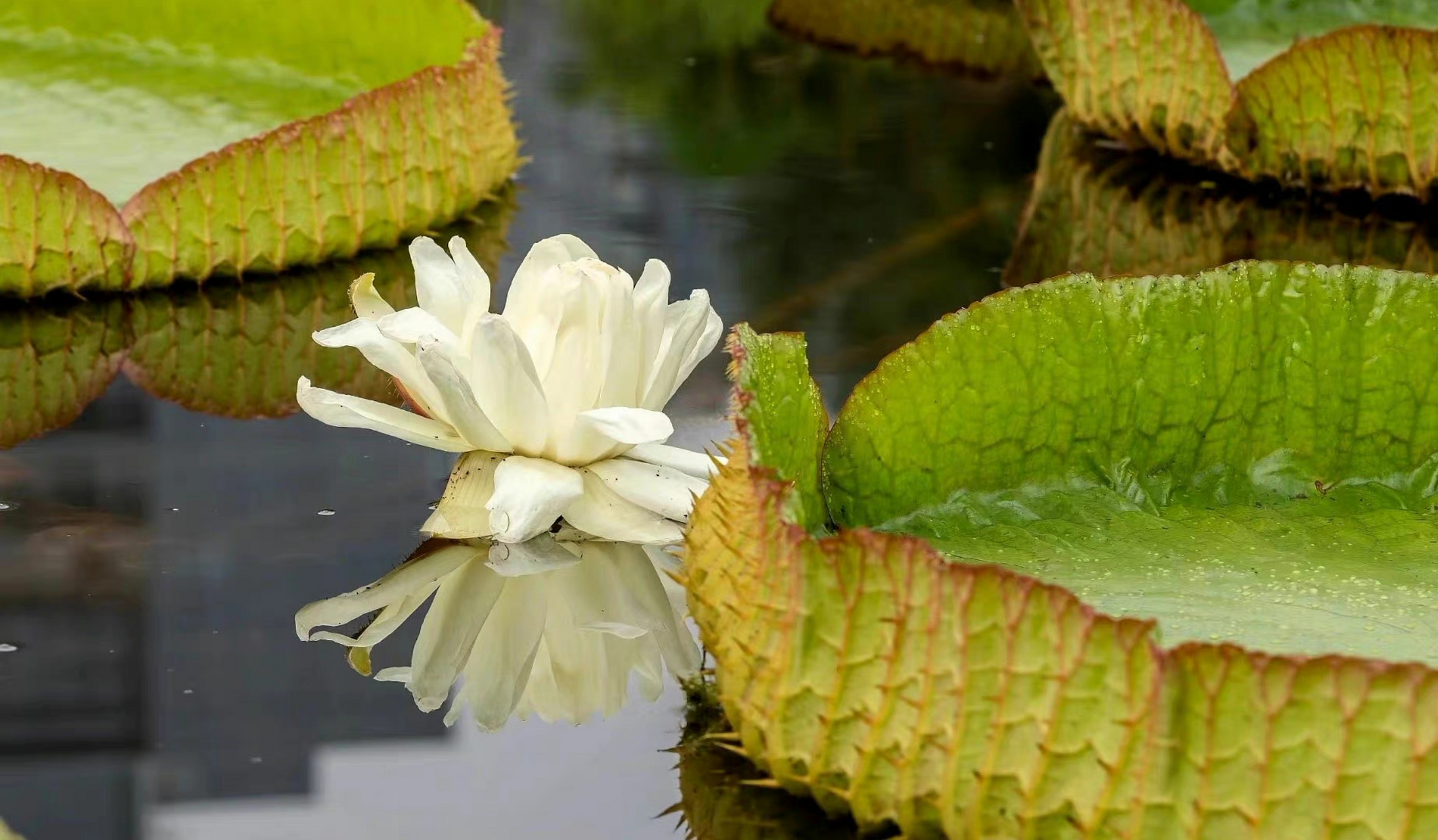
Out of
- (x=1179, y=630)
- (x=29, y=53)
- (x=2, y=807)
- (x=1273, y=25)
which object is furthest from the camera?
(x=1273, y=25)

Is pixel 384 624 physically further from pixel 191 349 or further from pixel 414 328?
pixel 191 349

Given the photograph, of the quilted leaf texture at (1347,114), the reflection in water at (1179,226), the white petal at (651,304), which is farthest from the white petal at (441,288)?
the quilted leaf texture at (1347,114)

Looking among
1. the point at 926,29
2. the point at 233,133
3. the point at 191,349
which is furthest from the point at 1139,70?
the point at 191,349

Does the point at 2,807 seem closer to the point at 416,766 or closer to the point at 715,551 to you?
the point at 416,766

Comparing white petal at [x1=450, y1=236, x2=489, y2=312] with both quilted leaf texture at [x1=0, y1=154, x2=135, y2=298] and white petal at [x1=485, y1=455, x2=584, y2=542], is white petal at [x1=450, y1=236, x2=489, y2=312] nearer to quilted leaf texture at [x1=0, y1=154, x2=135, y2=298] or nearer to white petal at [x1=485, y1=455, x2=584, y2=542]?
white petal at [x1=485, y1=455, x2=584, y2=542]

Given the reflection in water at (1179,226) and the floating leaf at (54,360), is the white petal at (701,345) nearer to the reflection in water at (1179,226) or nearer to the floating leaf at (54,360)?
the floating leaf at (54,360)

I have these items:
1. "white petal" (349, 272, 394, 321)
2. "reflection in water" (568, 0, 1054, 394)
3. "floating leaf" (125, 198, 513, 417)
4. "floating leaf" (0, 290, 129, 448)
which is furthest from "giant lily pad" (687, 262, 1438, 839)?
"floating leaf" (0, 290, 129, 448)

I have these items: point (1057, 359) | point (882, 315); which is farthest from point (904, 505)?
point (882, 315)
